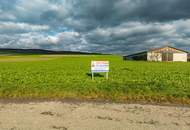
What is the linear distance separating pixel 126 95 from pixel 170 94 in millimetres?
1936

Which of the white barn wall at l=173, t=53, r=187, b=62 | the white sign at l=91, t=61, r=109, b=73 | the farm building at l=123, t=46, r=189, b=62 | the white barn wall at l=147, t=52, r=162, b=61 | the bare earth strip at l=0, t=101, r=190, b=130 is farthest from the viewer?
the white barn wall at l=147, t=52, r=162, b=61

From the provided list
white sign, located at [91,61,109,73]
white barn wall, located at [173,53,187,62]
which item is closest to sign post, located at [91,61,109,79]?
white sign, located at [91,61,109,73]

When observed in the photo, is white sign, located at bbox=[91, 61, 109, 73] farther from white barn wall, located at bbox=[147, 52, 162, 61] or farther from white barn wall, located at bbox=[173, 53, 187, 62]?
white barn wall, located at bbox=[173, 53, 187, 62]

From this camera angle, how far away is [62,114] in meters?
8.10

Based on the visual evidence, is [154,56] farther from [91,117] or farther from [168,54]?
[91,117]

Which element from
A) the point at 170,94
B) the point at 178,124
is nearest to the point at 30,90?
the point at 170,94

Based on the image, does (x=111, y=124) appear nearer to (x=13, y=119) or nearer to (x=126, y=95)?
(x=13, y=119)

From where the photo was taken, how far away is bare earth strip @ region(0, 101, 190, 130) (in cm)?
680

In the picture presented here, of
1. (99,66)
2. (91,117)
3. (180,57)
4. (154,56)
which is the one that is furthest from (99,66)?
(180,57)

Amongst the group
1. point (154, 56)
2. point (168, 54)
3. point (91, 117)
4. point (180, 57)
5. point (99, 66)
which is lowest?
point (91, 117)

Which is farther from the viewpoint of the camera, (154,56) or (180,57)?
(154,56)

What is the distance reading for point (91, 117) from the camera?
7707 millimetres

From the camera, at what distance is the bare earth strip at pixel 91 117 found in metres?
6.80

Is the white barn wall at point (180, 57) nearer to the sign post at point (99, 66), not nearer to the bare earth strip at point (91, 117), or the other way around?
the sign post at point (99, 66)
